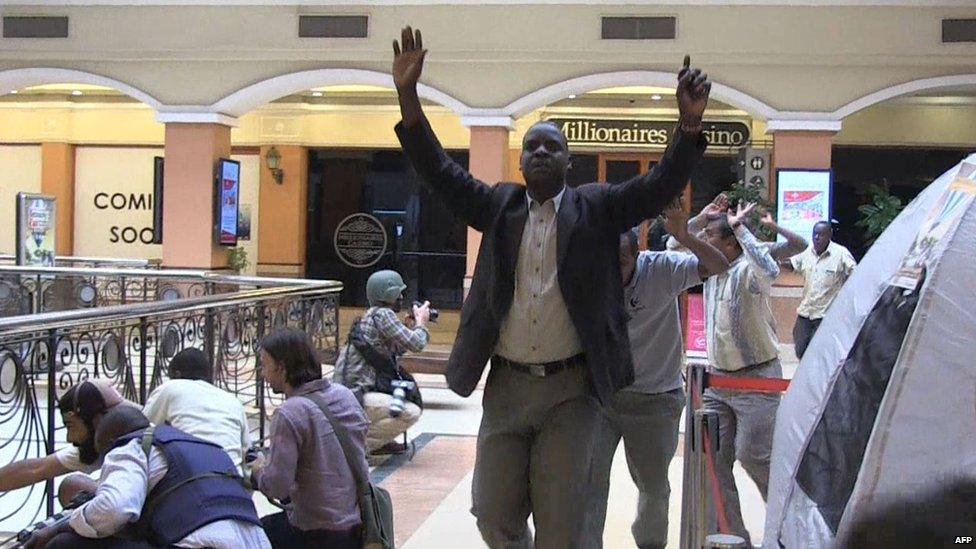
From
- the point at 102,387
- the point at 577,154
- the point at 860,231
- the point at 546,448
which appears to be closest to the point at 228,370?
the point at 102,387

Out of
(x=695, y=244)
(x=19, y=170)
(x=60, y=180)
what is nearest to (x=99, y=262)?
(x=60, y=180)

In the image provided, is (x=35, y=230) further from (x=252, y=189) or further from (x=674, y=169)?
(x=674, y=169)

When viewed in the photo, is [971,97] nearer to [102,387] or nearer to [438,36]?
[438,36]

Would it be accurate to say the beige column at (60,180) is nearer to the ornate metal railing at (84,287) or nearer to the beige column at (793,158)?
the ornate metal railing at (84,287)

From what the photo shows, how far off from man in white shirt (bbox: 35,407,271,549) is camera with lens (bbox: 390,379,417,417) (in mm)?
3630

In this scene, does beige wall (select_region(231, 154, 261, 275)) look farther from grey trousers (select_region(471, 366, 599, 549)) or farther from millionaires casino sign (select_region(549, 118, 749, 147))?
grey trousers (select_region(471, 366, 599, 549))

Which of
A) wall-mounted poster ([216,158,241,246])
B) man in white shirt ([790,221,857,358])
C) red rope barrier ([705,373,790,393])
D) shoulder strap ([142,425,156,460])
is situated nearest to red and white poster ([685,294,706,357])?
red rope barrier ([705,373,790,393])

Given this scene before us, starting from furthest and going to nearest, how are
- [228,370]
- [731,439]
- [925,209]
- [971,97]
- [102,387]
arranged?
[971,97] < [228,370] < [731,439] < [102,387] < [925,209]

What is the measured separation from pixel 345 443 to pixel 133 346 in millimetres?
3532

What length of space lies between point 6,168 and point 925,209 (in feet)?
61.1

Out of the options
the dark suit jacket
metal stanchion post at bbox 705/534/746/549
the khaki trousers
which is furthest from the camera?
the khaki trousers

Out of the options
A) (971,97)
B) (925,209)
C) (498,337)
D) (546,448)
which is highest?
(971,97)

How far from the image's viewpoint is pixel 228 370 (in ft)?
29.0

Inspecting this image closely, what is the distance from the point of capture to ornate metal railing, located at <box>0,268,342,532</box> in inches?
220
